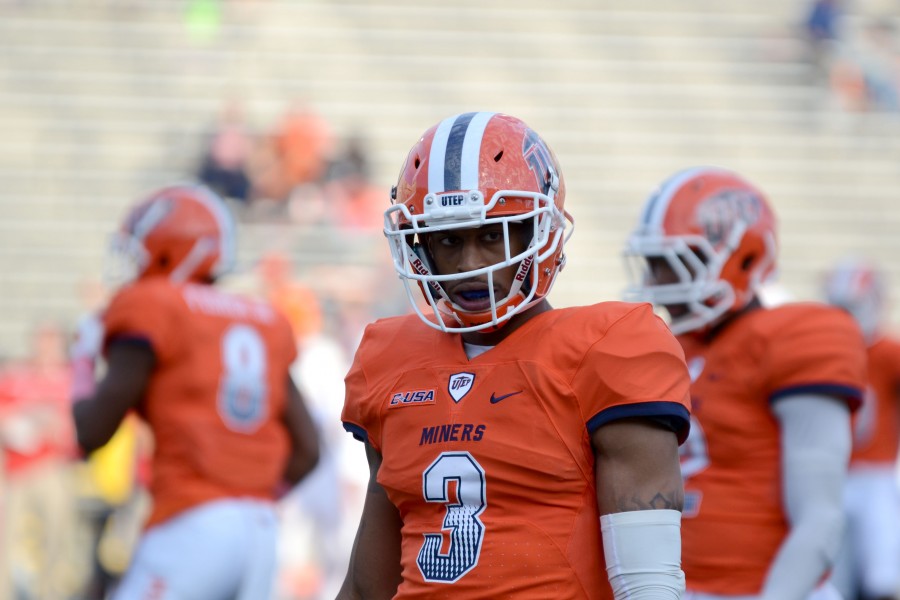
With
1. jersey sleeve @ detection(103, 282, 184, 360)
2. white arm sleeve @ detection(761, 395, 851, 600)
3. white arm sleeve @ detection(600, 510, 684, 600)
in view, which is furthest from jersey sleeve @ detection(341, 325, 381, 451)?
jersey sleeve @ detection(103, 282, 184, 360)

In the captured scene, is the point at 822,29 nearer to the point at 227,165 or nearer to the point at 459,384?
the point at 227,165

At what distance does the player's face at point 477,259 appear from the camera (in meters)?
2.71

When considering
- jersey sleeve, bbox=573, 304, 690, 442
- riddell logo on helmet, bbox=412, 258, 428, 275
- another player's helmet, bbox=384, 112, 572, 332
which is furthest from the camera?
riddell logo on helmet, bbox=412, 258, 428, 275

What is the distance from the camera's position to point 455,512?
8.72ft

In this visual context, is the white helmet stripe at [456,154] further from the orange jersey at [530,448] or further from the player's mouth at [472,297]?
the orange jersey at [530,448]

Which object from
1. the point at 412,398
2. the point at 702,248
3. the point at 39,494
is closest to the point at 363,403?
the point at 412,398

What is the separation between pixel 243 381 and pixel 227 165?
28.1 feet

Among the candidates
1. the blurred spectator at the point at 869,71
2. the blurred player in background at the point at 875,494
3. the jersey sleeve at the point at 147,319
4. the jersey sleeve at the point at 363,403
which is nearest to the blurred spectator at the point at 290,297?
the blurred player in background at the point at 875,494

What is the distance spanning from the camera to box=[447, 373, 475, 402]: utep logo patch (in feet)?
8.85

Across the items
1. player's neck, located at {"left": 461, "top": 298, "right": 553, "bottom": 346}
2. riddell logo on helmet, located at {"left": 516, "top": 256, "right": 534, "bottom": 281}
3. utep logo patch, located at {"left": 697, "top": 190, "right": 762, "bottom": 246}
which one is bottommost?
player's neck, located at {"left": 461, "top": 298, "right": 553, "bottom": 346}

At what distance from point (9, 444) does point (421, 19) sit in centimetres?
801

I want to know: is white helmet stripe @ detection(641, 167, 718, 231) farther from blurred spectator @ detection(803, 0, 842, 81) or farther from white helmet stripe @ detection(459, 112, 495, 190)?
blurred spectator @ detection(803, 0, 842, 81)

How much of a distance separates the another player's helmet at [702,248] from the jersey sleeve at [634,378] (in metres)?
1.35

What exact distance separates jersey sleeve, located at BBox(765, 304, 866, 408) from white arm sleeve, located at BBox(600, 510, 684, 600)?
3.92 feet
